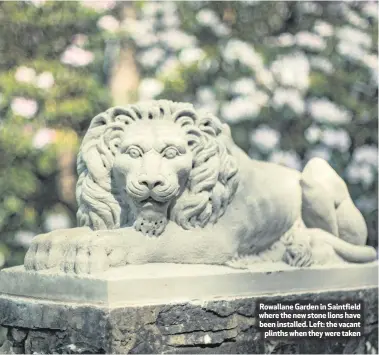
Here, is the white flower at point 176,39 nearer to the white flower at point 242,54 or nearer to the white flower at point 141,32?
the white flower at point 141,32

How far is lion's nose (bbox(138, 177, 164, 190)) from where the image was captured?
456 centimetres

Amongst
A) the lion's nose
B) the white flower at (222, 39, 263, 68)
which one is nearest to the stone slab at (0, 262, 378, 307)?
the lion's nose

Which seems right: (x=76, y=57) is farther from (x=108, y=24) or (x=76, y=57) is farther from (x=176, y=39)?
(x=176, y=39)

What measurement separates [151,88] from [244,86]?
811mm

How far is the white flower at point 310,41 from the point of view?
8.50 metres

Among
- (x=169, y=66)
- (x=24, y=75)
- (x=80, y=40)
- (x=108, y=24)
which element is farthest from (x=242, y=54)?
(x=24, y=75)

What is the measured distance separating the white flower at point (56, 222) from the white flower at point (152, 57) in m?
1.59

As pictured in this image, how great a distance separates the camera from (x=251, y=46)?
28.0 feet

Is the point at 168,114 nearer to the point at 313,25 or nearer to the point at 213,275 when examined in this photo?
the point at 213,275

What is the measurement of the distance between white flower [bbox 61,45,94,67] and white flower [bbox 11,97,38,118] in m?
0.55

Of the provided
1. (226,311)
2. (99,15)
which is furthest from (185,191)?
(99,15)

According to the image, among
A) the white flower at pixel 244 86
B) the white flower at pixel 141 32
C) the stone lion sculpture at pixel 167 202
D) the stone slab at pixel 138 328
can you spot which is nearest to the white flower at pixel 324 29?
the white flower at pixel 244 86

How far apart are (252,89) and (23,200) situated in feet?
7.29

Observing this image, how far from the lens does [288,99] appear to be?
8.27 meters
